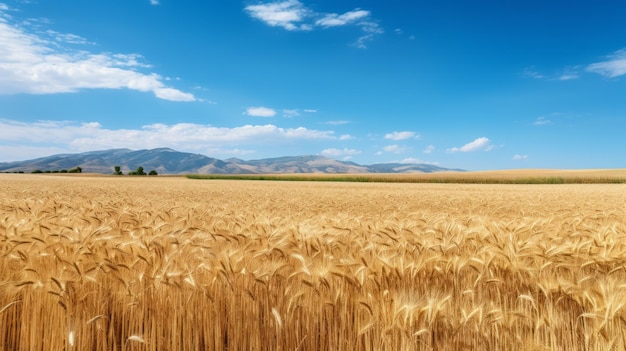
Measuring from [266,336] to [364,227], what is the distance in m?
3.55

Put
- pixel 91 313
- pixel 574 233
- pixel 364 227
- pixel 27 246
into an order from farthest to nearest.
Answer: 1. pixel 364 227
2. pixel 574 233
3. pixel 27 246
4. pixel 91 313

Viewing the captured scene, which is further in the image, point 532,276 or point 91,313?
point 532,276

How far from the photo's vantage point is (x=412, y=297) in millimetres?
2592

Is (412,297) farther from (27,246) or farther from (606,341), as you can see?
(27,246)

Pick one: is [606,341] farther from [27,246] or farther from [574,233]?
[27,246]

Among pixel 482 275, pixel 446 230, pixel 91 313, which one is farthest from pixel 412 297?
pixel 446 230

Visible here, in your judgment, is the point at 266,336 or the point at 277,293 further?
the point at 277,293

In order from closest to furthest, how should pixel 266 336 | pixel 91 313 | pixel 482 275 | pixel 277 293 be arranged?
1. pixel 266 336
2. pixel 91 313
3. pixel 277 293
4. pixel 482 275

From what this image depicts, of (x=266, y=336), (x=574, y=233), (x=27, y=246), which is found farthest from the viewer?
(x=574, y=233)

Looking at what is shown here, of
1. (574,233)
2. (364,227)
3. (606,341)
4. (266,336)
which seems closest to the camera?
(606,341)

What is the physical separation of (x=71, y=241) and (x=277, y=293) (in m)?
2.47

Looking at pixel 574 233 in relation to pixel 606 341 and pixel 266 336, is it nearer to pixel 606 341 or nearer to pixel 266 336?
pixel 606 341

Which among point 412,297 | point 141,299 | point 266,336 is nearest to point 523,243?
point 412,297

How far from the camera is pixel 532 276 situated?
3145 mm
